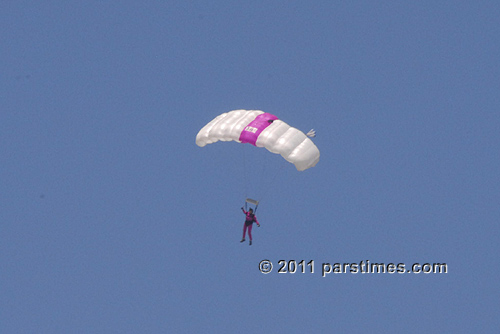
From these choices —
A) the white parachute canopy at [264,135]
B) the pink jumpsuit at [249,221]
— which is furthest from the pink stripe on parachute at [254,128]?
the pink jumpsuit at [249,221]

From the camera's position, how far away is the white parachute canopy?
23172mm

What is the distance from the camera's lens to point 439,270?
76.4 ft

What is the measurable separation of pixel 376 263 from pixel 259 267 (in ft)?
14.1

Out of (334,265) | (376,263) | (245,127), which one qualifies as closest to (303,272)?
Answer: (334,265)

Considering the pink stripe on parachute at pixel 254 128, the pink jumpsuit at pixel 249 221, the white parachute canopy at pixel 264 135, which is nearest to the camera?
the white parachute canopy at pixel 264 135

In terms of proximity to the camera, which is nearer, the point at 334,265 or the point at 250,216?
the point at 334,265

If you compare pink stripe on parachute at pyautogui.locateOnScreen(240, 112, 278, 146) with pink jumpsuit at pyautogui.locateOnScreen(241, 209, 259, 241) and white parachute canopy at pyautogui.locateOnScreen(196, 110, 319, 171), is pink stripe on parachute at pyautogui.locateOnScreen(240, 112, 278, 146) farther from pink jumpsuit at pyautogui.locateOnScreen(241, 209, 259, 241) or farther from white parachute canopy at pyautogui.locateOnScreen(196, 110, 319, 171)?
pink jumpsuit at pyautogui.locateOnScreen(241, 209, 259, 241)

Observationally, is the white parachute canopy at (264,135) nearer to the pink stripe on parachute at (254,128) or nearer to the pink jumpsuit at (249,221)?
the pink stripe on parachute at (254,128)

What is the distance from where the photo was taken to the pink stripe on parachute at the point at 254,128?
77.5 ft

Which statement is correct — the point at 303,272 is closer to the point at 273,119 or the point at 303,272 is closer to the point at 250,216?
the point at 250,216

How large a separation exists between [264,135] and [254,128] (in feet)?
2.06

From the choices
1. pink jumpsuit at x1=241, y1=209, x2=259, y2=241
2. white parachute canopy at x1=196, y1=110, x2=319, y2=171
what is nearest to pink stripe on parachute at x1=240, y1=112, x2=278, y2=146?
white parachute canopy at x1=196, y1=110, x2=319, y2=171

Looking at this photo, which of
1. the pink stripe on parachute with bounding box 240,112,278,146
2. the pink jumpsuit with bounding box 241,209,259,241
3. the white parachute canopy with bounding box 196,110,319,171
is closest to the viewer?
the white parachute canopy with bounding box 196,110,319,171

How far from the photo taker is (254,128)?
23.9 metres
